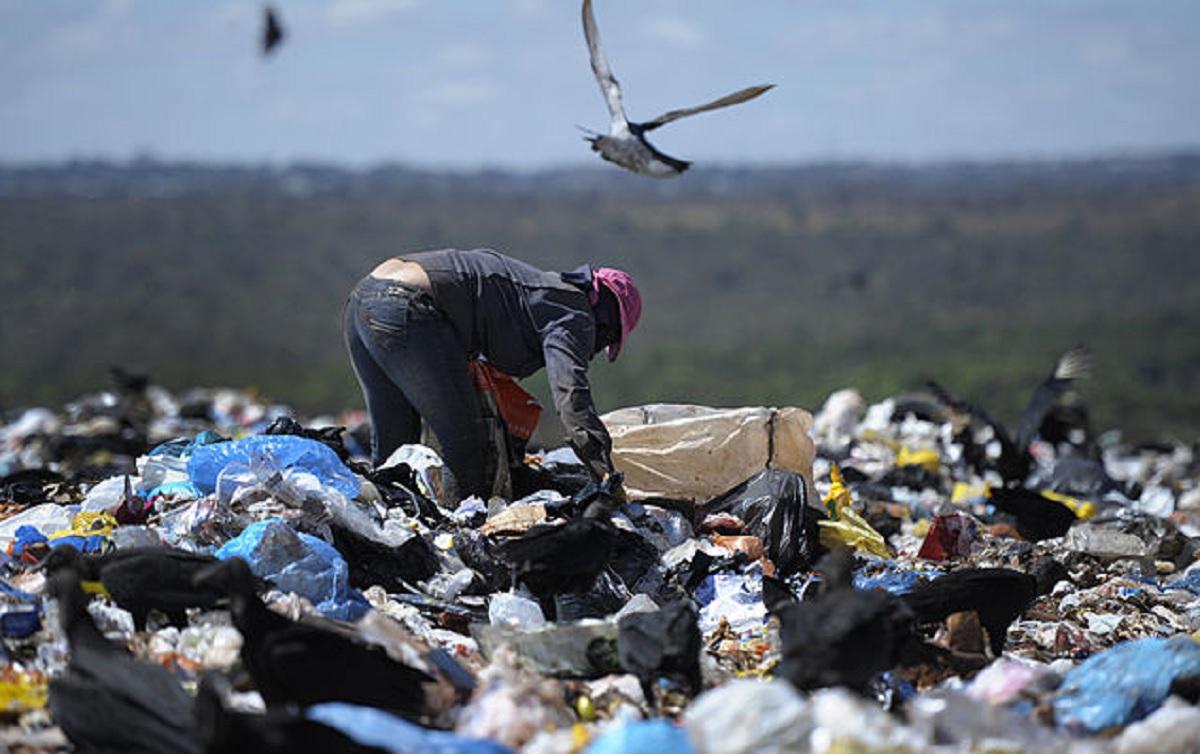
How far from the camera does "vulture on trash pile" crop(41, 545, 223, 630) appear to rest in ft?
12.0

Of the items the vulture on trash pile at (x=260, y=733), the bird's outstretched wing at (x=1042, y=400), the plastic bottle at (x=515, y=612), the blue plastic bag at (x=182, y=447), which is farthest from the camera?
the bird's outstretched wing at (x=1042, y=400)

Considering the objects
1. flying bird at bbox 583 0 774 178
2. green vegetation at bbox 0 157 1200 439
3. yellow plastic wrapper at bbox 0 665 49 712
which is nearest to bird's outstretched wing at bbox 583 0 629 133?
flying bird at bbox 583 0 774 178

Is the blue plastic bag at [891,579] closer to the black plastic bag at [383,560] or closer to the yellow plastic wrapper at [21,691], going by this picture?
the black plastic bag at [383,560]

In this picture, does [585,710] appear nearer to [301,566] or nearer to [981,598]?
[301,566]

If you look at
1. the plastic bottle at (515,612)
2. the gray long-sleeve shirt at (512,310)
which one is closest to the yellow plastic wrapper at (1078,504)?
the gray long-sleeve shirt at (512,310)

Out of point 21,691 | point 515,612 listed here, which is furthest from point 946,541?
point 21,691

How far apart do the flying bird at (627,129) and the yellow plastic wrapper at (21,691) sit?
121 inches

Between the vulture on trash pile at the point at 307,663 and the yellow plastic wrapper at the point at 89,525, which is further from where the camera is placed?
the yellow plastic wrapper at the point at 89,525

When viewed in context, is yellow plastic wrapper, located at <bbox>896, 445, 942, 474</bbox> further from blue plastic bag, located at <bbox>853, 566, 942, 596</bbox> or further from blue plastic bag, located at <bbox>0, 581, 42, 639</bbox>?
blue plastic bag, located at <bbox>0, 581, 42, 639</bbox>

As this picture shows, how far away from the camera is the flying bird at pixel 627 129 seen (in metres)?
5.57

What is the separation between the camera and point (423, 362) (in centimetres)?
484

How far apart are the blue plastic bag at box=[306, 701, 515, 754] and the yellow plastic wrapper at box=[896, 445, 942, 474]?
5.38 m

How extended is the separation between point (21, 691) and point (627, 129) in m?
3.38

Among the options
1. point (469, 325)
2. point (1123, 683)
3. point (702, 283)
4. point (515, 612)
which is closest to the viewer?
point (1123, 683)
